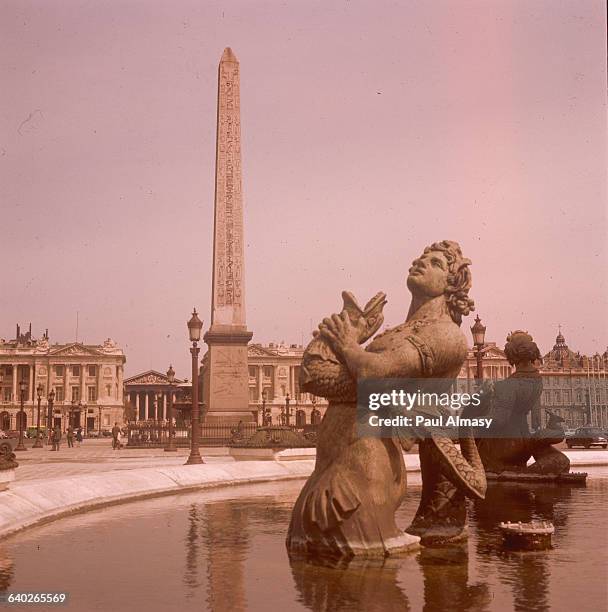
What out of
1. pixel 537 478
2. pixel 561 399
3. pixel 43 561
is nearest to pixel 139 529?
pixel 43 561

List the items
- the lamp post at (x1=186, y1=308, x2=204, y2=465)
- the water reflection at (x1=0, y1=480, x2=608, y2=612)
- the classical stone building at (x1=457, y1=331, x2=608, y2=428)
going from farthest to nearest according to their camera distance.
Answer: the classical stone building at (x1=457, y1=331, x2=608, y2=428), the lamp post at (x1=186, y1=308, x2=204, y2=465), the water reflection at (x1=0, y1=480, x2=608, y2=612)

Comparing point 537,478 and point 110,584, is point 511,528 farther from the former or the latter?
point 537,478

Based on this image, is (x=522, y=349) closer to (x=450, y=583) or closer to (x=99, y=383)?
(x=450, y=583)

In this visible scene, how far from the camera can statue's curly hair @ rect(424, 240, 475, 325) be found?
6.36 metres

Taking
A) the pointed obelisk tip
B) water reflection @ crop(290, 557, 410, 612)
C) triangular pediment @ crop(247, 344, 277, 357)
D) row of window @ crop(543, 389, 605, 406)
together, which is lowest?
water reflection @ crop(290, 557, 410, 612)

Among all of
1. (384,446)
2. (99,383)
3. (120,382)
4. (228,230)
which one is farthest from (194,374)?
(120,382)

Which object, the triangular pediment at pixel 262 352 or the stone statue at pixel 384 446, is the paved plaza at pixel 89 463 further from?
the triangular pediment at pixel 262 352

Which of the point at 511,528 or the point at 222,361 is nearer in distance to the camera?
the point at 511,528

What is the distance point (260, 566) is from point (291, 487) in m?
6.79

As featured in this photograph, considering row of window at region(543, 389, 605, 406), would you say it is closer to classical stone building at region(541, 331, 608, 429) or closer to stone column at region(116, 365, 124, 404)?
classical stone building at region(541, 331, 608, 429)

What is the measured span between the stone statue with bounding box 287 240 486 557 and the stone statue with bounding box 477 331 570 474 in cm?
500

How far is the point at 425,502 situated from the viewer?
6.48 metres

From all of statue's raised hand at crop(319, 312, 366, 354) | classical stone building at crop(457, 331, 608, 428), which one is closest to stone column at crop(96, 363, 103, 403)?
classical stone building at crop(457, 331, 608, 428)

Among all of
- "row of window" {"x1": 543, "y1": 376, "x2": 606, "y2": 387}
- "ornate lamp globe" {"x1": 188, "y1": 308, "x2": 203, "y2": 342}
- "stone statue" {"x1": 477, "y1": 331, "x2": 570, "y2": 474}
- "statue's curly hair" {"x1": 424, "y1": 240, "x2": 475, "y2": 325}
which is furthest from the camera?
"row of window" {"x1": 543, "y1": 376, "x2": 606, "y2": 387}
